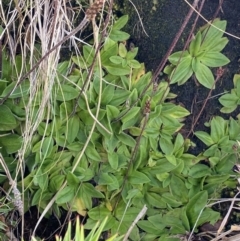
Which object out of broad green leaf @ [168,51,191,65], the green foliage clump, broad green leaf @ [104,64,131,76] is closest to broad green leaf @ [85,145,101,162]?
the green foliage clump

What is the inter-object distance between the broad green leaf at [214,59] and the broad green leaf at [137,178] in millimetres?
379

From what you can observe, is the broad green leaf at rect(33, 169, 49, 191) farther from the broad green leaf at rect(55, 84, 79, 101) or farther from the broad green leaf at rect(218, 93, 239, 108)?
the broad green leaf at rect(218, 93, 239, 108)

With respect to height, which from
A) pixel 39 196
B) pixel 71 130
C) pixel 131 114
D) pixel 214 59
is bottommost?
pixel 39 196

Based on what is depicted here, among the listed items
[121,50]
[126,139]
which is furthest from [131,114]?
[121,50]

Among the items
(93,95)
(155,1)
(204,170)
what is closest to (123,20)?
(155,1)

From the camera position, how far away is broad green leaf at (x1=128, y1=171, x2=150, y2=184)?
1241 millimetres

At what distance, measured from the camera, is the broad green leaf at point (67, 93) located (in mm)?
1184

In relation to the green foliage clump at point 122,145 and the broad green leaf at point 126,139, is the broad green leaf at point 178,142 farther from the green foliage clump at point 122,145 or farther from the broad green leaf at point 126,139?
the broad green leaf at point 126,139

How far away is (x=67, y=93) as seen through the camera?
1187mm

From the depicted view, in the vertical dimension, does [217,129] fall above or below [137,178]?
above

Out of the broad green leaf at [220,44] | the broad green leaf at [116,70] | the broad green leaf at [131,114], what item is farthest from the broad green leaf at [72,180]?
the broad green leaf at [220,44]

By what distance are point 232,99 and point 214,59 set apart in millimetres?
146

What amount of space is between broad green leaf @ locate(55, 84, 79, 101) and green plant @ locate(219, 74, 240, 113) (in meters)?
0.45

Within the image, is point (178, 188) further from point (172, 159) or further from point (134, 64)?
point (134, 64)
